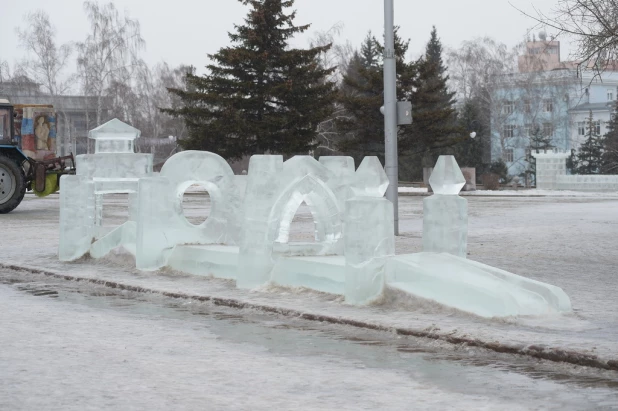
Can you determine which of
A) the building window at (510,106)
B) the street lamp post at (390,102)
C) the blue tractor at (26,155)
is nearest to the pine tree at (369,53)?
the building window at (510,106)

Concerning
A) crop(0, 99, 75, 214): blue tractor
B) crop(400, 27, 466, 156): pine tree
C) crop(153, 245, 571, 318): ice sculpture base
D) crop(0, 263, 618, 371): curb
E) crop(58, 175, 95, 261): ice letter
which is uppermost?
crop(400, 27, 466, 156): pine tree

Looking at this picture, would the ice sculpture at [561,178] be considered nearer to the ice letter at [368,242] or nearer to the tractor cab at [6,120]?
the tractor cab at [6,120]

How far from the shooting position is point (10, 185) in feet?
88.1

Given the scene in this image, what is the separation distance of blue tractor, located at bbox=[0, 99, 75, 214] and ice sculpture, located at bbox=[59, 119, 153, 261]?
12606mm

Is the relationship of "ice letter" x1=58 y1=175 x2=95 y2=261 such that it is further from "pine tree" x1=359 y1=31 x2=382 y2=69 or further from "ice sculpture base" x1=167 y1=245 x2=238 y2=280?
"pine tree" x1=359 y1=31 x2=382 y2=69

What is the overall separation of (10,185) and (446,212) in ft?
62.4

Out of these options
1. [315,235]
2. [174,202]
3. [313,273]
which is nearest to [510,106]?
[174,202]

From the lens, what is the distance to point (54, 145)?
30.7 metres

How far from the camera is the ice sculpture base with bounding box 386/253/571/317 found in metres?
8.60

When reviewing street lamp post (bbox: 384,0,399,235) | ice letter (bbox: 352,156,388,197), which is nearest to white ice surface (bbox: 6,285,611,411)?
ice letter (bbox: 352,156,388,197)

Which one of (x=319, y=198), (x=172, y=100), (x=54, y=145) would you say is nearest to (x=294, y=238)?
(x=319, y=198)

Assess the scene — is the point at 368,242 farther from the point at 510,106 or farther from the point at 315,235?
the point at 510,106

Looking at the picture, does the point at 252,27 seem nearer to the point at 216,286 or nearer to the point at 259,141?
the point at 259,141

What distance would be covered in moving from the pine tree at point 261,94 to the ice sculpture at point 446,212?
120 feet
